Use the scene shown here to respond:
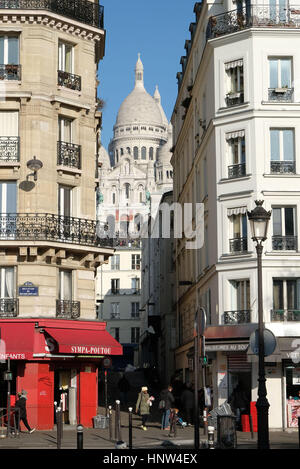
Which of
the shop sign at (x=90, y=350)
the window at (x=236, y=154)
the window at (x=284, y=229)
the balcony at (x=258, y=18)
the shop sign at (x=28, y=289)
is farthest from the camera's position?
the balcony at (x=258, y=18)

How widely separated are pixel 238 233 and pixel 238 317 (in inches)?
131

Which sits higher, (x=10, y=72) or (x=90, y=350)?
(x=10, y=72)

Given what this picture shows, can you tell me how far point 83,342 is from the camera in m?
34.9

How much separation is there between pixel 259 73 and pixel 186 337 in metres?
18.5

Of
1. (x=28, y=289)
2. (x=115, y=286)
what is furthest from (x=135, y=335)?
(x=28, y=289)

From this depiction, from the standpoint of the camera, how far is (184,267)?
52.2 meters

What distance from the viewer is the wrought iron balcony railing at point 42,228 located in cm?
3478

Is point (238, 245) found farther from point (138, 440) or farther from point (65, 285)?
point (138, 440)

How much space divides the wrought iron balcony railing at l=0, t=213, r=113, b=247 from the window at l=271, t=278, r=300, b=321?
739cm

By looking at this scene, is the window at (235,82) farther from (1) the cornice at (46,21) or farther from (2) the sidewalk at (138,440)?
(2) the sidewalk at (138,440)

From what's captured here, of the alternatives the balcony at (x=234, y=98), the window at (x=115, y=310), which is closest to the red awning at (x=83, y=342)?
→ the balcony at (x=234, y=98)

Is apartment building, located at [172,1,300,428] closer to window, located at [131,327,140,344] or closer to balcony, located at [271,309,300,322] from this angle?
balcony, located at [271,309,300,322]

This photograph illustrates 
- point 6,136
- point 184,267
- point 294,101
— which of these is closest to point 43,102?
point 6,136

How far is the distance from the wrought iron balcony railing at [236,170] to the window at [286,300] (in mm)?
4440
